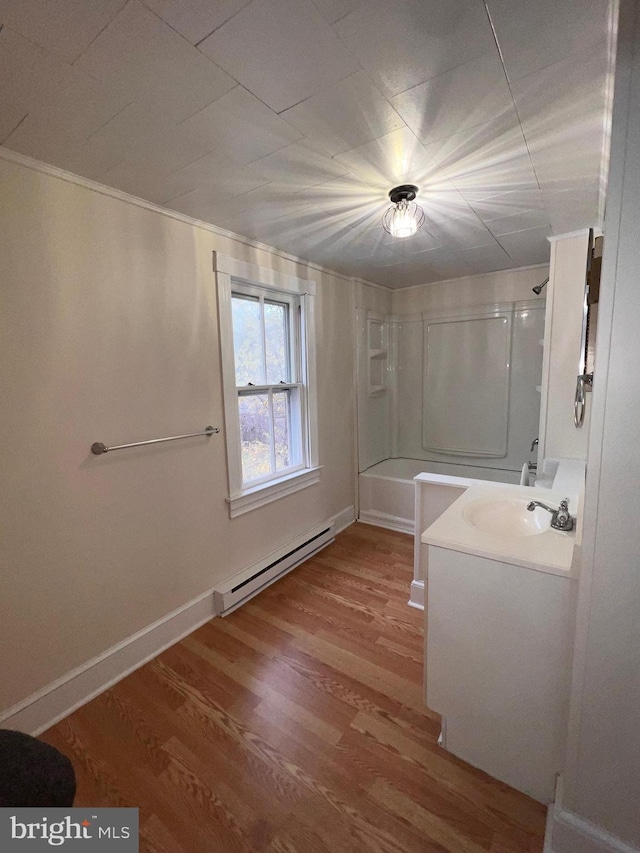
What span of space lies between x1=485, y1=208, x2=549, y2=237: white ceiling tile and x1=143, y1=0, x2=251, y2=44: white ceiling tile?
1634 mm

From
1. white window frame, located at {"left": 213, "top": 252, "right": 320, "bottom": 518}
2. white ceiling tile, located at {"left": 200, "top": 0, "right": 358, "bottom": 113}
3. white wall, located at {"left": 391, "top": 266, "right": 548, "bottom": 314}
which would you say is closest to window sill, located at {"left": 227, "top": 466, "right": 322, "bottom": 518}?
white window frame, located at {"left": 213, "top": 252, "right": 320, "bottom": 518}

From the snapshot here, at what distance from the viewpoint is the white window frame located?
6.77ft

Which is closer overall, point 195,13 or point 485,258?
point 195,13

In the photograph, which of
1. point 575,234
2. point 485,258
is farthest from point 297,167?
point 485,258

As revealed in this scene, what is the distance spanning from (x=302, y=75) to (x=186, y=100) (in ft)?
1.14

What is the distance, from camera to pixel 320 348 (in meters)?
2.81

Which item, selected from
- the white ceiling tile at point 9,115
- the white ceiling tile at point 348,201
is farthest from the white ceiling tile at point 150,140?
the white ceiling tile at point 348,201

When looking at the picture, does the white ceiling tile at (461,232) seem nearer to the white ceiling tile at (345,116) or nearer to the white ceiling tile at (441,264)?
the white ceiling tile at (441,264)

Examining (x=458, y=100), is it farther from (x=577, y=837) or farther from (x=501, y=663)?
(x=577, y=837)

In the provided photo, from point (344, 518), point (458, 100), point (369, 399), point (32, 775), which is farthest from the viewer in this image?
point (369, 399)

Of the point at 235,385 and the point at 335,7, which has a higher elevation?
the point at 335,7

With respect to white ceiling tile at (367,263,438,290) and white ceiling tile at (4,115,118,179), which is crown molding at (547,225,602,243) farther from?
white ceiling tile at (4,115,118,179)

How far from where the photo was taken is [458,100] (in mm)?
1076

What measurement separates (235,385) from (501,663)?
70.1 inches
